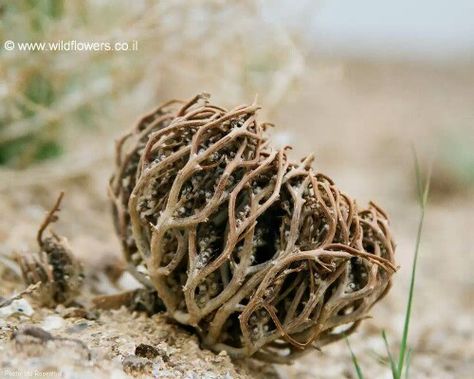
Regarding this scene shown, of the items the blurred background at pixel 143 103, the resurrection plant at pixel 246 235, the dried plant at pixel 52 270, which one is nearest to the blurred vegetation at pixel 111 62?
the blurred background at pixel 143 103

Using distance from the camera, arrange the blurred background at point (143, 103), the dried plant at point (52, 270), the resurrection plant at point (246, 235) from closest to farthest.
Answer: the resurrection plant at point (246, 235)
the dried plant at point (52, 270)
the blurred background at point (143, 103)

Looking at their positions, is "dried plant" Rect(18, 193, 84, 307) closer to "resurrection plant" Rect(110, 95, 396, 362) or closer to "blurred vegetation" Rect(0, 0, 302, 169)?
"resurrection plant" Rect(110, 95, 396, 362)

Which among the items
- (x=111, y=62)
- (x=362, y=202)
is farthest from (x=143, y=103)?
(x=362, y=202)

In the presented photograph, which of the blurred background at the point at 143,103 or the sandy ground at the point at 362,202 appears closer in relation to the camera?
the sandy ground at the point at 362,202

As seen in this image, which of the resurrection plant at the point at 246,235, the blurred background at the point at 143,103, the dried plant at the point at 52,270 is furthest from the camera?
the blurred background at the point at 143,103

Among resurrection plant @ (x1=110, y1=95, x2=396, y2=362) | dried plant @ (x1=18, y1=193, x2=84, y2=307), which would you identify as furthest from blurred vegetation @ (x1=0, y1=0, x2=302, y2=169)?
resurrection plant @ (x1=110, y1=95, x2=396, y2=362)

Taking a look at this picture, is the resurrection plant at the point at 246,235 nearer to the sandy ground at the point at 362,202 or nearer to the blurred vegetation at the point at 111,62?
the sandy ground at the point at 362,202

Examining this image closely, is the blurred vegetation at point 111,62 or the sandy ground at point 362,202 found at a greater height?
the blurred vegetation at point 111,62
